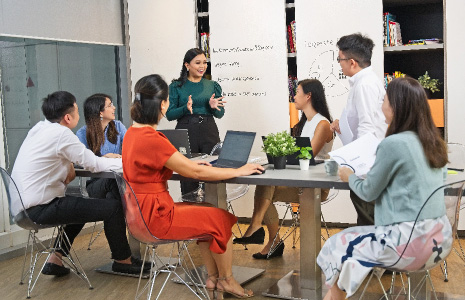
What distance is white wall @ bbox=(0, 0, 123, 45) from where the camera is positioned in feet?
16.3

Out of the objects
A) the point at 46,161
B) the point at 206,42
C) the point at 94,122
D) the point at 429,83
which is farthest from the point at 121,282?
the point at 429,83

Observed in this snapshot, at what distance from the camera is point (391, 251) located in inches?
105

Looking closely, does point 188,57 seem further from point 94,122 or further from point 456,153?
point 456,153

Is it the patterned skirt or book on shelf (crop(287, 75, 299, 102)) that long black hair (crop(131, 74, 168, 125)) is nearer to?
the patterned skirt

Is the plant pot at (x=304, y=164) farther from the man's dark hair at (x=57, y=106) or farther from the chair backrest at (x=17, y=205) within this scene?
the chair backrest at (x=17, y=205)

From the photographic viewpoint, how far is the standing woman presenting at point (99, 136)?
4.56 m

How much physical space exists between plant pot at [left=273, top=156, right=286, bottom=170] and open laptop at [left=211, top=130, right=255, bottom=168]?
0.17m

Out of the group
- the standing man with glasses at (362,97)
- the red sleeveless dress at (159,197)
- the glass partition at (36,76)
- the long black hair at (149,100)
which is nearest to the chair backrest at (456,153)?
the standing man with glasses at (362,97)

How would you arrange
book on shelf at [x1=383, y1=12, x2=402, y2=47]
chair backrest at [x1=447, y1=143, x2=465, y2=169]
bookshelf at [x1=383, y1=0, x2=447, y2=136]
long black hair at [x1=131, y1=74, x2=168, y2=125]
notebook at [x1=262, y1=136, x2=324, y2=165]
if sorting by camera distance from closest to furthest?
long black hair at [x1=131, y1=74, x2=168, y2=125] → notebook at [x1=262, y1=136, x2=324, y2=165] → chair backrest at [x1=447, y1=143, x2=465, y2=169] → book on shelf at [x1=383, y1=12, x2=402, y2=47] → bookshelf at [x1=383, y1=0, x2=447, y2=136]

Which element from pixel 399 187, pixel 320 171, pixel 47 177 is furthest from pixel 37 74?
pixel 399 187

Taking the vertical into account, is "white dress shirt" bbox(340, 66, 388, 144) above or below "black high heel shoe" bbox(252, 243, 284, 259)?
above

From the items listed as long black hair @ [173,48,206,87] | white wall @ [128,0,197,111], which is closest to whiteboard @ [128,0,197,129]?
white wall @ [128,0,197,111]

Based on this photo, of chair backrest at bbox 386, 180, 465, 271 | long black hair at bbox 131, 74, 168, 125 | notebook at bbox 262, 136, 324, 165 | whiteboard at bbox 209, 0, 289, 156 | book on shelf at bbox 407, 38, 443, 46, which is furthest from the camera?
whiteboard at bbox 209, 0, 289, 156

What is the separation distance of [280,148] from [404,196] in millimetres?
1089
